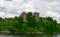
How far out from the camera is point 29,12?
171m

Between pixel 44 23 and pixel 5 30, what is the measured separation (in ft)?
100

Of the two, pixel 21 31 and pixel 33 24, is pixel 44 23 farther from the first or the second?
pixel 21 31

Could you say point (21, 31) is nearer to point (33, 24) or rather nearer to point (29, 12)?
point (33, 24)

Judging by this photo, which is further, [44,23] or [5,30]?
[44,23]

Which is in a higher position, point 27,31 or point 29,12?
point 29,12

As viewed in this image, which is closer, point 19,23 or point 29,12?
point 19,23

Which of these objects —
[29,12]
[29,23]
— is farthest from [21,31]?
[29,12]

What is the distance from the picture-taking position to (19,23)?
15400 cm

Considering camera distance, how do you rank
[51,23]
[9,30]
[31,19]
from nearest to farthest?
1. [9,30]
2. [51,23]
3. [31,19]

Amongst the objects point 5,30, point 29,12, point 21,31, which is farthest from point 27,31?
point 29,12

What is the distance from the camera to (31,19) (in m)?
164

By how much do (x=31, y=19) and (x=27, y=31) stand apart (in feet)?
68.8

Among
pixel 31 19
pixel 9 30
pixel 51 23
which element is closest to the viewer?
pixel 9 30

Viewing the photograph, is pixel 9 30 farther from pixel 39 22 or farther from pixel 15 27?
pixel 39 22
